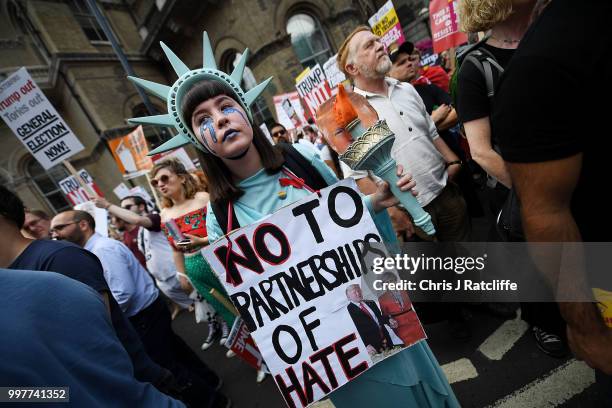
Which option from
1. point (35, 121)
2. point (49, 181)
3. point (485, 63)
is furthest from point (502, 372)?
point (49, 181)

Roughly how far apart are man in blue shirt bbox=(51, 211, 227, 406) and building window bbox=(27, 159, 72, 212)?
15.0 meters

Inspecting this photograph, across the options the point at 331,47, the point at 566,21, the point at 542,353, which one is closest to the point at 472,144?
the point at 566,21

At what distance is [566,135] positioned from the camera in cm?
81

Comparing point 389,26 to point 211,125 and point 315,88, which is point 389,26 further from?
point 211,125

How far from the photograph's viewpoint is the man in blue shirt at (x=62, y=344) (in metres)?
0.71

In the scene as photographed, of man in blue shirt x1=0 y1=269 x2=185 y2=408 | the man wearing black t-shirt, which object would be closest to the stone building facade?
the man wearing black t-shirt

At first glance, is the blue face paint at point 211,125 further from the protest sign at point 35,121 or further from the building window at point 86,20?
the building window at point 86,20

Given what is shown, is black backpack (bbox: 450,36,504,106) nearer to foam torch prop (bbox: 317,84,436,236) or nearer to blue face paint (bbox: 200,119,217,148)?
foam torch prop (bbox: 317,84,436,236)

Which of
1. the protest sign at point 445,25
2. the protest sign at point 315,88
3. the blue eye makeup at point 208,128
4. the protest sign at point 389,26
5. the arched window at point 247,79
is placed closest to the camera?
the blue eye makeup at point 208,128

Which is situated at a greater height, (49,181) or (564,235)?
(49,181)

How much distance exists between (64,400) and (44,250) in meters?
1.00

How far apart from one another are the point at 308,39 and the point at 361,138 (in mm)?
13314

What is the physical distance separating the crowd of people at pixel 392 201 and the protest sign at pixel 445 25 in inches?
116

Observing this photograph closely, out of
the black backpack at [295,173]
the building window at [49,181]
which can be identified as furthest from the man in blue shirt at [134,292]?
the building window at [49,181]
